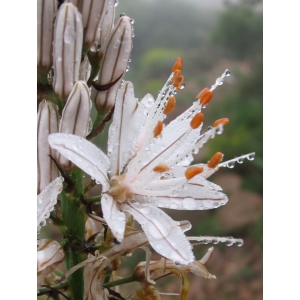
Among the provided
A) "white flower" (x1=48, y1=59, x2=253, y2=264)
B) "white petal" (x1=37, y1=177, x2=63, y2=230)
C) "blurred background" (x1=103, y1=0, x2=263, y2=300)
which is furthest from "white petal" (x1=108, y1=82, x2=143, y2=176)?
"blurred background" (x1=103, y1=0, x2=263, y2=300)

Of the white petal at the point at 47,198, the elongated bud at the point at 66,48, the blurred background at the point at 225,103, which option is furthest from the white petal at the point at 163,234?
the blurred background at the point at 225,103

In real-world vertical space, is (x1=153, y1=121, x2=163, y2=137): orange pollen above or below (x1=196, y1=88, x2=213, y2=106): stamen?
below

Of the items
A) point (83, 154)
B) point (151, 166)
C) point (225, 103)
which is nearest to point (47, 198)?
point (83, 154)

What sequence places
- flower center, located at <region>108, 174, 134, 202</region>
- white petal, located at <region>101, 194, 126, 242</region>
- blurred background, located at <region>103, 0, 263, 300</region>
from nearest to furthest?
white petal, located at <region>101, 194, 126, 242</region> → flower center, located at <region>108, 174, 134, 202</region> → blurred background, located at <region>103, 0, 263, 300</region>

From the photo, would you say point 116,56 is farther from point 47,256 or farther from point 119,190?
point 47,256

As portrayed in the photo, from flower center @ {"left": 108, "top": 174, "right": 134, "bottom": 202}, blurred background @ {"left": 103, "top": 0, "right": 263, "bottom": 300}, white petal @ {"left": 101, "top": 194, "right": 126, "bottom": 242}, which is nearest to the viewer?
white petal @ {"left": 101, "top": 194, "right": 126, "bottom": 242}

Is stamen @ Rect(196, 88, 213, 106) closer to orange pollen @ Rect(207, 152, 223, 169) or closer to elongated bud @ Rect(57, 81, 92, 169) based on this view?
orange pollen @ Rect(207, 152, 223, 169)
